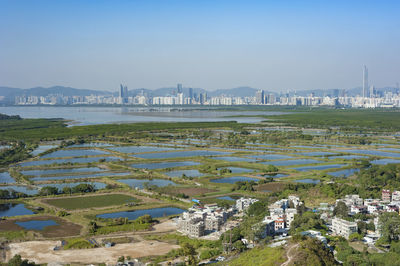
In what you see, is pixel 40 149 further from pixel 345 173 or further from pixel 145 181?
pixel 345 173

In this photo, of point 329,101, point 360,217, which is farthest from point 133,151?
point 329,101

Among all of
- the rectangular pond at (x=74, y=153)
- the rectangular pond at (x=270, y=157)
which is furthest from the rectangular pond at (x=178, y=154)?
the rectangular pond at (x=74, y=153)

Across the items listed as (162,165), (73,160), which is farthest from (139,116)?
(162,165)

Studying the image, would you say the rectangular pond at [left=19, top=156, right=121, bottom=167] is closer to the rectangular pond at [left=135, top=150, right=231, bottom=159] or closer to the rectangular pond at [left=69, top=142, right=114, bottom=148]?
the rectangular pond at [left=135, top=150, right=231, bottom=159]

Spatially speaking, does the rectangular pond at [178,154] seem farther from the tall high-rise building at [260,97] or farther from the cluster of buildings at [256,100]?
the tall high-rise building at [260,97]

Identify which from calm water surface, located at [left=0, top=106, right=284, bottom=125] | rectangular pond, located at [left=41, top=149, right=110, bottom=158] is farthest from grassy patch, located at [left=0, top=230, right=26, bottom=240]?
calm water surface, located at [left=0, top=106, right=284, bottom=125]
